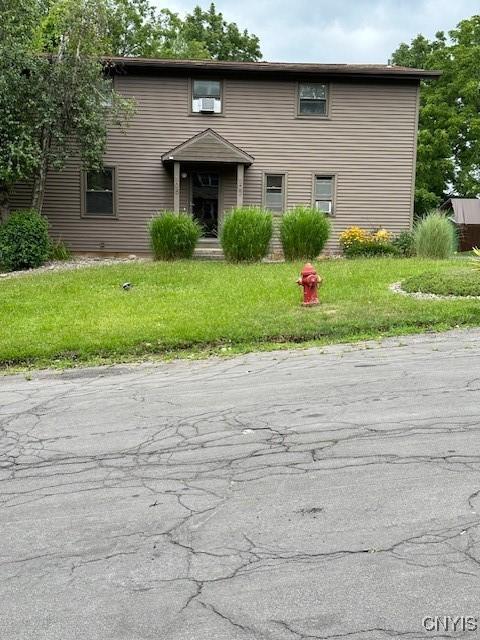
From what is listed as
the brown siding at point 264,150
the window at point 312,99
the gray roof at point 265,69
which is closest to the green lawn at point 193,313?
the brown siding at point 264,150

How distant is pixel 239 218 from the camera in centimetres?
1462

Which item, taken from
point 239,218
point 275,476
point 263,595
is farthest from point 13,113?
point 263,595

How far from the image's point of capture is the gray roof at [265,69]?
1939 cm

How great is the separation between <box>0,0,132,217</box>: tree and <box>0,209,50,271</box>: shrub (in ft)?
4.61

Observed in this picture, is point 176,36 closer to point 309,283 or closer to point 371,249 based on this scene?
point 371,249

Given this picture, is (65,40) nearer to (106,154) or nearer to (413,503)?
(106,154)

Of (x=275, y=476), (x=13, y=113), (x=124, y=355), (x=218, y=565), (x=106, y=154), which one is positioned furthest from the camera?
(x=106, y=154)

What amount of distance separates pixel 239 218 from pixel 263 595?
12.6 meters

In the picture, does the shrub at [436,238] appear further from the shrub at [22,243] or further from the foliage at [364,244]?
the shrub at [22,243]

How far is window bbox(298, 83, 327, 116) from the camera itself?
20250 millimetres

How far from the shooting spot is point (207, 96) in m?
20.0

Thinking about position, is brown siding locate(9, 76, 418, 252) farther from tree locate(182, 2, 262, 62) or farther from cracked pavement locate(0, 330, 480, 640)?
tree locate(182, 2, 262, 62)
